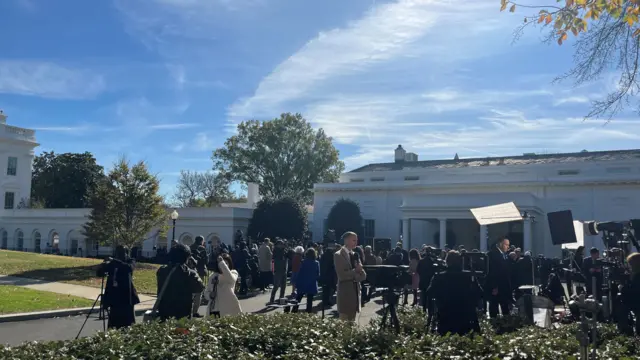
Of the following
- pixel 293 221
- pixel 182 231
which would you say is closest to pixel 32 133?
pixel 182 231

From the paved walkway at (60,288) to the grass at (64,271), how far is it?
0.75 m

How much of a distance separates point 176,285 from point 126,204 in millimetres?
22073

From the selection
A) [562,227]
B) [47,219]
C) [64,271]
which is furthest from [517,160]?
[562,227]

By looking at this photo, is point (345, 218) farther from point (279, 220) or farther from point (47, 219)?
point (47, 219)

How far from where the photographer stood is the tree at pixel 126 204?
29172 mm

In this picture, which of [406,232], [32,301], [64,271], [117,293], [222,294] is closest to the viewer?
[117,293]

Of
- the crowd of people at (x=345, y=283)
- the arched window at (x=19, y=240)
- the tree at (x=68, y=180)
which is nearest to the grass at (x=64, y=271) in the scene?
the crowd of people at (x=345, y=283)

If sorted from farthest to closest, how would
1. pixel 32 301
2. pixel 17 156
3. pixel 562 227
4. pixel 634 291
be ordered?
pixel 17 156
pixel 32 301
pixel 562 227
pixel 634 291

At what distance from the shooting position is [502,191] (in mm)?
48312

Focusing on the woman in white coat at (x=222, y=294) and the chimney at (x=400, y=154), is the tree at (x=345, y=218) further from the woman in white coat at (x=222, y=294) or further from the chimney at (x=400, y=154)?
the woman in white coat at (x=222, y=294)

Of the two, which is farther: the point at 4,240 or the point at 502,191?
the point at 4,240

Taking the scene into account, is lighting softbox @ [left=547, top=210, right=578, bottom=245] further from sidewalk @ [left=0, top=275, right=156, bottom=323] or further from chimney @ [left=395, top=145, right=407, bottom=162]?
chimney @ [left=395, top=145, right=407, bottom=162]

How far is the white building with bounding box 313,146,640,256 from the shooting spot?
1738 inches

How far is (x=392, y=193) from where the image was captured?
52938mm
